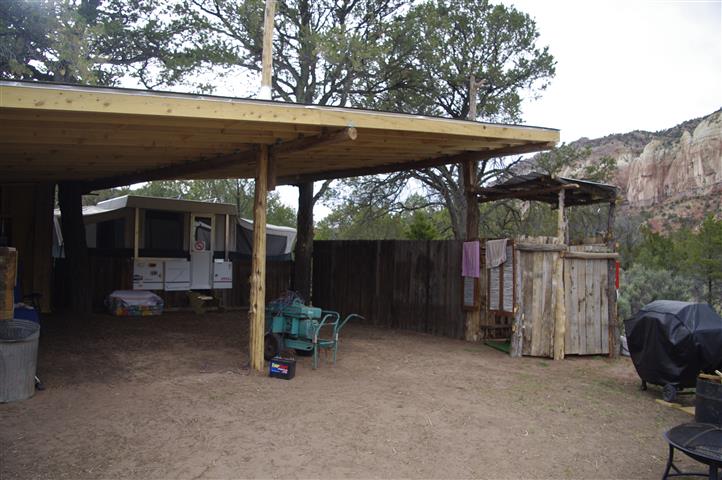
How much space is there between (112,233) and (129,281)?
1.21 meters

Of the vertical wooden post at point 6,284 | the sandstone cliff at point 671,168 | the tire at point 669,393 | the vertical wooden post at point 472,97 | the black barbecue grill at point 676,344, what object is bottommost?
the tire at point 669,393

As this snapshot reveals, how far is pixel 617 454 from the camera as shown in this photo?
4566mm

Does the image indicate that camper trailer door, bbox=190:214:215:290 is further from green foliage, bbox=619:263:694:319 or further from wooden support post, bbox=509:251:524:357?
green foliage, bbox=619:263:694:319

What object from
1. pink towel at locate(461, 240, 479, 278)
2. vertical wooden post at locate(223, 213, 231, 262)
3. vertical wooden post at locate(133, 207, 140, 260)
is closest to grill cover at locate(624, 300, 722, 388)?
pink towel at locate(461, 240, 479, 278)

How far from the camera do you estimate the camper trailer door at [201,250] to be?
43.8 ft

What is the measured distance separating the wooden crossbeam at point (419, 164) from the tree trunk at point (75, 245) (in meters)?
4.14

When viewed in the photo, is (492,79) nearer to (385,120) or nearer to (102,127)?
(385,120)

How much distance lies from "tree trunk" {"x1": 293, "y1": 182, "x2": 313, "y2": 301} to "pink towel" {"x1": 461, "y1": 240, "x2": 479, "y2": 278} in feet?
14.0

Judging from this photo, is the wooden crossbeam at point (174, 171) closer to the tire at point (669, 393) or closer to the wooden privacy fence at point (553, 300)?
the wooden privacy fence at point (553, 300)

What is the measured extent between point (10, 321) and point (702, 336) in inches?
274

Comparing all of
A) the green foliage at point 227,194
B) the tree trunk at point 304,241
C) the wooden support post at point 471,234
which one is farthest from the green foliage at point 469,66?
the green foliage at point 227,194

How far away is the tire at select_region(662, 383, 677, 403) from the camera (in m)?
6.07

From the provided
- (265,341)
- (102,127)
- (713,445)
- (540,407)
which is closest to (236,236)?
(265,341)

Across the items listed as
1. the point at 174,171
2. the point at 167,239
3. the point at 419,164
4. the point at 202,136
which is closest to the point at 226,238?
the point at 167,239
